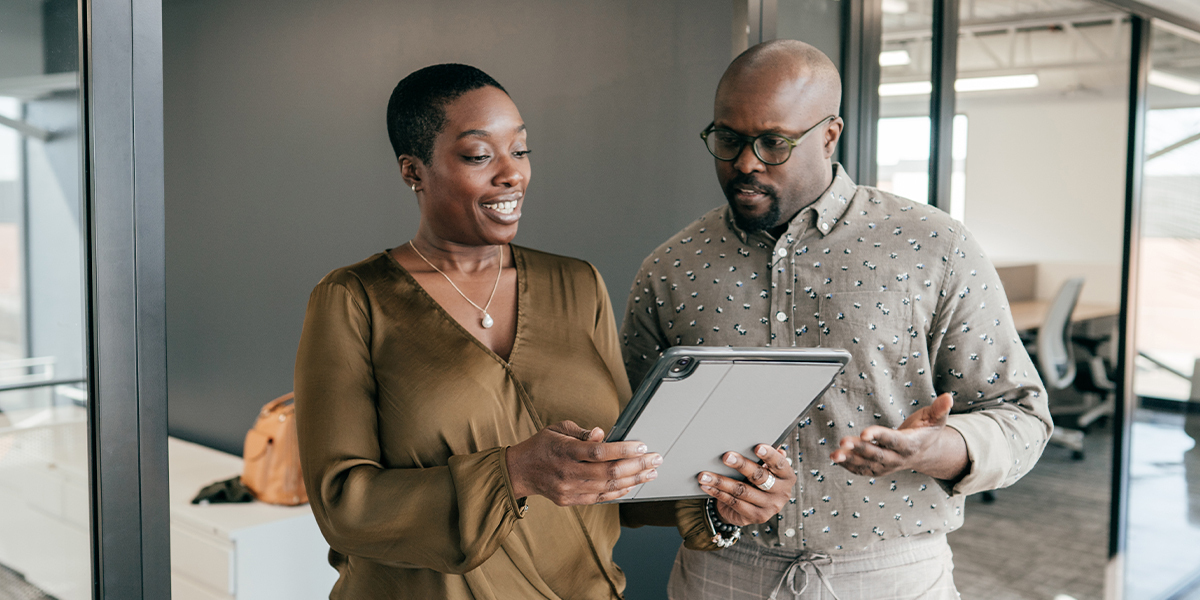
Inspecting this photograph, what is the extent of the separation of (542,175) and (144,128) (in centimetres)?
128

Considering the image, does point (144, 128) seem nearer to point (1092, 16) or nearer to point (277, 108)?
point (277, 108)

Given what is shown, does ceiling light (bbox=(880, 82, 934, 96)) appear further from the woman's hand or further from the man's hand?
the woman's hand

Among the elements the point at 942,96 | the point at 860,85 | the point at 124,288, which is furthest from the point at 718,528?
the point at 942,96

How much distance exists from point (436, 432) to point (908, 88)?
182 centimetres

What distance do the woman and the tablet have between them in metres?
0.05

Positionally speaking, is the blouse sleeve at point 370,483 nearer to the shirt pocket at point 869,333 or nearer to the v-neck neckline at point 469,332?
the v-neck neckline at point 469,332

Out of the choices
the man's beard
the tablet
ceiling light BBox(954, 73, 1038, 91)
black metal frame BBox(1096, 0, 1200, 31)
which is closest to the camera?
A: the tablet

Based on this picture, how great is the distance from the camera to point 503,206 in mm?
1123

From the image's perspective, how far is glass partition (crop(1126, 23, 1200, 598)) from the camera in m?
3.24

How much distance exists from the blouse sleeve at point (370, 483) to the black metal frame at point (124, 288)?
223 mm

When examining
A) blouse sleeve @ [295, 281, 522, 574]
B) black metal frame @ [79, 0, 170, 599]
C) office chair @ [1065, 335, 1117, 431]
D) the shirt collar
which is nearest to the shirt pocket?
the shirt collar

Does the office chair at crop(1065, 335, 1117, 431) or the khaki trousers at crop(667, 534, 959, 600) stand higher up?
the khaki trousers at crop(667, 534, 959, 600)

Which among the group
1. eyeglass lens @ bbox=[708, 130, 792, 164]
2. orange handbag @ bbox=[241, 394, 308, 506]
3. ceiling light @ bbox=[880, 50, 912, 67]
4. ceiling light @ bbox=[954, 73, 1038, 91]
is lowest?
orange handbag @ bbox=[241, 394, 308, 506]

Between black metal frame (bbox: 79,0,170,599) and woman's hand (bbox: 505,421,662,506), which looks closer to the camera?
woman's hand (bbox: 505,421,662,506)
